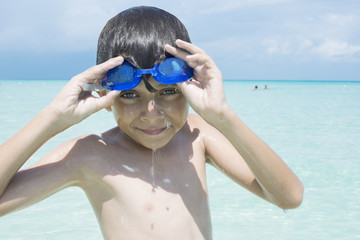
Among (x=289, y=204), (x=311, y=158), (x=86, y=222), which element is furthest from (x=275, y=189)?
(x=311, y=158)

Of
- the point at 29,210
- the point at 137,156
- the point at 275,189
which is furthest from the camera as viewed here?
the point at 29,210

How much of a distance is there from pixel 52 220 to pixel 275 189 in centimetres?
320

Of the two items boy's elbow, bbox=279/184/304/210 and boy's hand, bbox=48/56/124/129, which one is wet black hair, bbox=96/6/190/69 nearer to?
boy's hand, bbox=48/56/124/129

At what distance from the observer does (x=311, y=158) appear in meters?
7.12

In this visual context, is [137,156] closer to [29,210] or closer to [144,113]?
[144,113]

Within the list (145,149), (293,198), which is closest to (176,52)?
(145,149)

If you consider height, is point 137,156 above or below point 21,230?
above

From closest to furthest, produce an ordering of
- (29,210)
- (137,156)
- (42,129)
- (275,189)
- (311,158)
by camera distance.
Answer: (42,129) < (275,189) < (137,156) < (29,210) < (311,158)

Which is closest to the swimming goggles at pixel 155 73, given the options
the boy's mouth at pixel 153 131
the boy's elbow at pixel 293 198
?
the boy's mouth at pixel 153 131

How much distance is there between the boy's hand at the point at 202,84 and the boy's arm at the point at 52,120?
1.03ft

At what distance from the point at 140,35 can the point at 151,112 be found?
38 centimetres

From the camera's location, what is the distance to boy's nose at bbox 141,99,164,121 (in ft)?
6.75

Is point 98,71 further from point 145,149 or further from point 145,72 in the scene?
point 145,149

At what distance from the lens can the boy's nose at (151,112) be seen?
2057 millimetres
